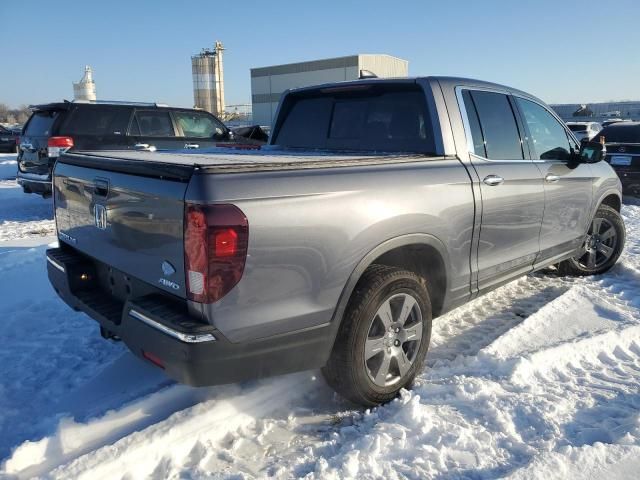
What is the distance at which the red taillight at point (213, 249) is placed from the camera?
2072 millimetres

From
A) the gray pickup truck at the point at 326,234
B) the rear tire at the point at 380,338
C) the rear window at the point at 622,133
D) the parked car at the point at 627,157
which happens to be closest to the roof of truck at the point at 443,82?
the gray pickup truck at the point at 326,234

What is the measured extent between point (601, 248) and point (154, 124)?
7.48 meters

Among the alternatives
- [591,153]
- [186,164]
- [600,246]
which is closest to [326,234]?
[186,164]

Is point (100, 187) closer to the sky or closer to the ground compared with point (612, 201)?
closer to the sky

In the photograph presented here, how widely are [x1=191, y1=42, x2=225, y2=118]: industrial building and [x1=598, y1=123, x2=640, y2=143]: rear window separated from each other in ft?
165

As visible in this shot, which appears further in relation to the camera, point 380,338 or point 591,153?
point 591,153

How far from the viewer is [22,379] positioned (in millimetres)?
3098

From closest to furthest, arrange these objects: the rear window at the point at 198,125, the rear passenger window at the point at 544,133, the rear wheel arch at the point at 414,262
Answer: the rear wheel arch at the point at 414,262, the rear passenger window at the point at 544,133, the rear window at the point at 198,125

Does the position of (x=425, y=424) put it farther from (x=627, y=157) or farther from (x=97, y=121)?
(x=627, y=157)

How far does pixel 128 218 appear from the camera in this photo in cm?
245

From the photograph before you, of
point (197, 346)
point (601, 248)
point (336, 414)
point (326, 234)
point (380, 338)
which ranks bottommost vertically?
point (336, 414)

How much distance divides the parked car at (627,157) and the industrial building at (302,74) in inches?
1522

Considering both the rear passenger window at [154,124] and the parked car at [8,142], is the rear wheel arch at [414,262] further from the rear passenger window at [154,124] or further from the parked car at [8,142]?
the parked car at [8,142]

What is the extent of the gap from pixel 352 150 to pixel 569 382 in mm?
2142
